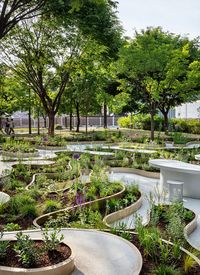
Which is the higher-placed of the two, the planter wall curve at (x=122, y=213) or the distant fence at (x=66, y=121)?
the distant fence at (x=66, y=121)

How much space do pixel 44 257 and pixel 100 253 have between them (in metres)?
0.68

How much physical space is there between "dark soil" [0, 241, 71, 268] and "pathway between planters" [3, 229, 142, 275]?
17 centimetres

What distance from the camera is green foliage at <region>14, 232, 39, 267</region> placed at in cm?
343

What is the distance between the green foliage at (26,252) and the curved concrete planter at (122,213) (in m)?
2.04

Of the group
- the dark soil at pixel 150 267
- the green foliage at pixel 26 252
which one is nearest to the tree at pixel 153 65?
the dark soil at pixel 150 267

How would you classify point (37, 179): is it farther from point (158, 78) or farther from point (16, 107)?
point (16, 107)

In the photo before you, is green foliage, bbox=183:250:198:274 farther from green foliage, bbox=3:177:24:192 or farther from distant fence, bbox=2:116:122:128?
distant fence, bbox=2:116:122:128

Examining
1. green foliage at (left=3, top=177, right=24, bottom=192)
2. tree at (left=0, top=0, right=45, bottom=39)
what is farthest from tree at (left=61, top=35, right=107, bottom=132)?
green foliage at (left=3, top=177, right=24, bottom=192)

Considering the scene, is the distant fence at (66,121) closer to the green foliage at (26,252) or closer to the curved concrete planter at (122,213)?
the curved concrete planter at (122,213)

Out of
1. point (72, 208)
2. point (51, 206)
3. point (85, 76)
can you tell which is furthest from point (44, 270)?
point (85, 76)

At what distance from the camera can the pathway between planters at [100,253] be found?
3625 mm

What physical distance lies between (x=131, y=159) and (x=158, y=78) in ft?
27.7

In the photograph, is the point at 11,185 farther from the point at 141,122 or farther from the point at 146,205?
the point at 141,122

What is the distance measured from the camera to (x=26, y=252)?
11.4 ft
